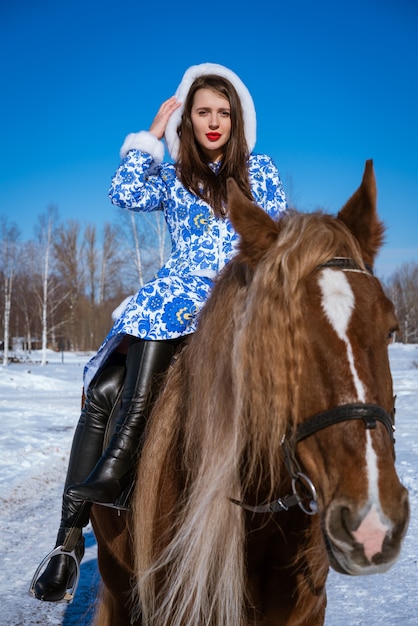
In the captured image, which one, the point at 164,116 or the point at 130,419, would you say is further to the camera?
the point at 164,116

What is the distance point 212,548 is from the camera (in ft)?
5.74

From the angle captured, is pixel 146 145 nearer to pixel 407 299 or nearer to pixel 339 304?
pixel 339 304

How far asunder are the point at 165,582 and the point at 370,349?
3.89 ft

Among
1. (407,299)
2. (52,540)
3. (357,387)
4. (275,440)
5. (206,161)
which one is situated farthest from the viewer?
(407,299)

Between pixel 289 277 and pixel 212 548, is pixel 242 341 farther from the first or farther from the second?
pixel 212 548

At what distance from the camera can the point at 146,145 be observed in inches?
106

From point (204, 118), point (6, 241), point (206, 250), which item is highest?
point (6, 241)

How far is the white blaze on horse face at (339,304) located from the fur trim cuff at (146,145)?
4.70ft

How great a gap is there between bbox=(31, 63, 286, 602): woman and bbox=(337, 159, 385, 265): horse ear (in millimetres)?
734

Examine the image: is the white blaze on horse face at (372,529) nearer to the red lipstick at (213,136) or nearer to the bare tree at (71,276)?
the red lipstick at (213,136)

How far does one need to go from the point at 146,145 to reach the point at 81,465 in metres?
1.50

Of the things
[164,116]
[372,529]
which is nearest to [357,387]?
[372,529]

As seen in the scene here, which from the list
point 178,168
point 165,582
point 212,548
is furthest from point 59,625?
point 178,168

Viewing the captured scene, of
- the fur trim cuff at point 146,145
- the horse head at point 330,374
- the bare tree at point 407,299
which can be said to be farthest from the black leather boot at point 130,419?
the bare tree at point 407,299
